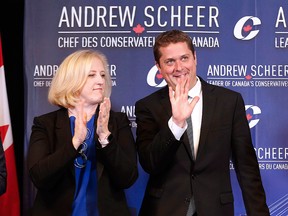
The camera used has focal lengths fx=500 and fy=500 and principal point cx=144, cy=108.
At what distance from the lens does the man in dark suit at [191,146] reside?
7.80 ft

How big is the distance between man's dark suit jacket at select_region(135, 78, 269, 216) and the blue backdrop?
1088 mm

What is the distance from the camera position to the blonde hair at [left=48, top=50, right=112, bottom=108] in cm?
261

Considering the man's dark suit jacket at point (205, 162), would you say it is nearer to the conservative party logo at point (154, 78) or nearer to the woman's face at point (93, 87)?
the woman's face at point (93, 87)

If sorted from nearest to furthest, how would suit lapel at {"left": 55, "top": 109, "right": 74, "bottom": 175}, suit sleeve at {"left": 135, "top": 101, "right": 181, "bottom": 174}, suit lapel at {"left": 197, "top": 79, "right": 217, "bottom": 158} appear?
suit sleeve at {"left": 135, "top": 101, "right": 181, "bottom": 174}
suit lapel at {"left": 197, "top": 79, "right": 217, "bottom": 158}
suit lapel at {"left": 55, "top": 109, "right": 74, "bottom": 175}

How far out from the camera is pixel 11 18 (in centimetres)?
391

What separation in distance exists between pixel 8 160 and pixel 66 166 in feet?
4.68

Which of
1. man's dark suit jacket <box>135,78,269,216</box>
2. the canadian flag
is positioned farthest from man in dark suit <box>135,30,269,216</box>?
the canadian flag

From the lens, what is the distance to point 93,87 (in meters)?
2.62

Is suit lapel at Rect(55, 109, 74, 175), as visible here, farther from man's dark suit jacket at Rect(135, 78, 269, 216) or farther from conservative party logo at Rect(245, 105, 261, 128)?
conservative party logo at Rect(245, 105, 261, 128)

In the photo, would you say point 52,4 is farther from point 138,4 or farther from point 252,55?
point 252,55

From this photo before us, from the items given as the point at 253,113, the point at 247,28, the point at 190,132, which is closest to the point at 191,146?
the point at 190,132

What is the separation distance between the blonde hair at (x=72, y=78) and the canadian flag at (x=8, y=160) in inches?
41.5

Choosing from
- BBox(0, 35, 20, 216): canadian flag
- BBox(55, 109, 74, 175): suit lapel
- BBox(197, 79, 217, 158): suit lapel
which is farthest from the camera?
BBox(0, 35, 20, 216): canadian flag

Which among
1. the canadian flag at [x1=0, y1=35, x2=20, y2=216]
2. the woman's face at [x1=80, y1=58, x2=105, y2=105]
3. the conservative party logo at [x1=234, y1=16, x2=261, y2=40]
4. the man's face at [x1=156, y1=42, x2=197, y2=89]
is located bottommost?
the canadian flag at [x1=0, y1=35, x2=20, y2=216]
